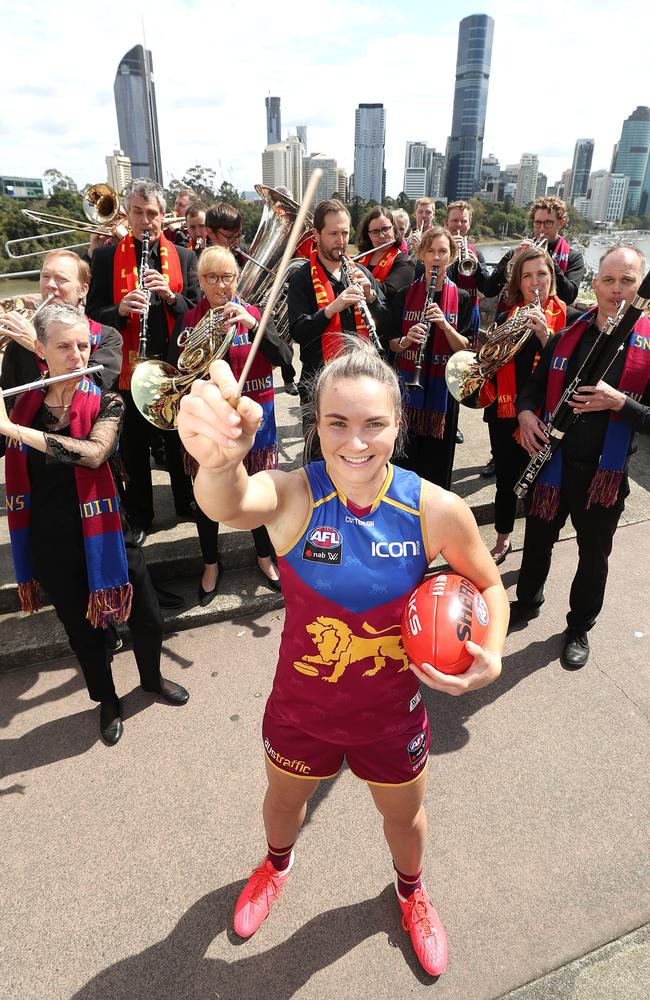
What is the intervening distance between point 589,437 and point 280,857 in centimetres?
260

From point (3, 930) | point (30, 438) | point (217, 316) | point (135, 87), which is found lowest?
point (3, 930)

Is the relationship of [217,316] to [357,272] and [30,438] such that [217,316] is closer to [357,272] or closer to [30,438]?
[357,272]

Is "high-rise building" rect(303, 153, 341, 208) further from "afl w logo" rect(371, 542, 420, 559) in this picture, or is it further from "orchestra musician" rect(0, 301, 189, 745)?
"orchestra musician" rect(0, 301, 189, 745)

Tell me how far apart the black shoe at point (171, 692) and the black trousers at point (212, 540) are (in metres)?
0.99

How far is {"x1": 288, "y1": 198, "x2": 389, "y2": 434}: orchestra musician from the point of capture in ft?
13.2

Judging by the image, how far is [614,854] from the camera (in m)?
2.46

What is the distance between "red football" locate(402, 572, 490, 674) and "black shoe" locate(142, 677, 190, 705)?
2025mm

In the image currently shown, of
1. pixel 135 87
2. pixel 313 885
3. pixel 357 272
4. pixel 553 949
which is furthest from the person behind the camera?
pixel 135 87

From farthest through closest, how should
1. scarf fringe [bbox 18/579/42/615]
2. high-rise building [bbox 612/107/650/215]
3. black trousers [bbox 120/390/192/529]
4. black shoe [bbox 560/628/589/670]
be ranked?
high-rise building [bbox 612/107/650/215] < black trousers [bbox 120/390/192/529] < black shoe [bbox 560/628/589/670] < scarf fringe [bbox 18/579/42/615]

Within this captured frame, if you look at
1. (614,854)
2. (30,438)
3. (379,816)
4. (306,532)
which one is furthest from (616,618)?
(30,438)

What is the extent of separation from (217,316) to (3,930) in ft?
10.1

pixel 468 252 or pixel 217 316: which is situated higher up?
pixel 468 252

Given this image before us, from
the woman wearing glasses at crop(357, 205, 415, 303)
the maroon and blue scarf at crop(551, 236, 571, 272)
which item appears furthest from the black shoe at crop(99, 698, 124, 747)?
the maroon and blue scarf at crop(551, 236, 571, 272)

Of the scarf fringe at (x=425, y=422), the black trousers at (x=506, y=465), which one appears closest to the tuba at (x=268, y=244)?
the scarf fringe at (x=425, y=422)
